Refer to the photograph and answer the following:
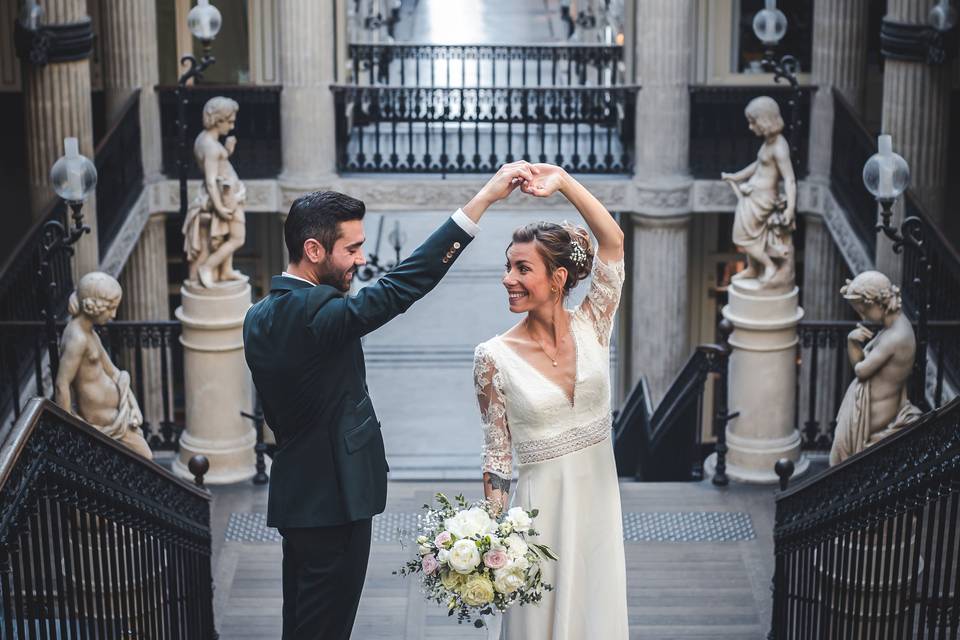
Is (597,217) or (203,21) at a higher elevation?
(203,21)

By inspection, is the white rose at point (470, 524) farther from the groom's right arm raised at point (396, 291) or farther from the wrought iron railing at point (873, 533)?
the wrought iron railing at point (873, 533)

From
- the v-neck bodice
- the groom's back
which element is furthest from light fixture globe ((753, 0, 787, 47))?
the groom's back

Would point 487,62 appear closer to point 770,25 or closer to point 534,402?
point 770,25

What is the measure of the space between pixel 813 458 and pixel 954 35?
3.20 m

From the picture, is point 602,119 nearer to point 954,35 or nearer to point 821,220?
point 821,220

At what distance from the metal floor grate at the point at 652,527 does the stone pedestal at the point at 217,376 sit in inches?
39.8

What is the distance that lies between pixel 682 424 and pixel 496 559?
22.1 feet

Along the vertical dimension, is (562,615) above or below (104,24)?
below

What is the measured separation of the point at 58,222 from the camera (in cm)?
875

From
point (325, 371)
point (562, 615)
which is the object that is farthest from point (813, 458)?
point (325, 371)

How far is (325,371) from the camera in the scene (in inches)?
173

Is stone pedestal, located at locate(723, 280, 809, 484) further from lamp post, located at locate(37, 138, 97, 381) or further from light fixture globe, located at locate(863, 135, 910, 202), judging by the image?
lamp post, located at locate(37, 138, 97, 381)

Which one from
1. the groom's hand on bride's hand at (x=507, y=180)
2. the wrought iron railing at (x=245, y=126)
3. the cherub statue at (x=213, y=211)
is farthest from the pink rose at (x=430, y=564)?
the wrought iron railing at (x=245, y=126)

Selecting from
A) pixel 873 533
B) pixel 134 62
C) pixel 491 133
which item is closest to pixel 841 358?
pixel 873 533
